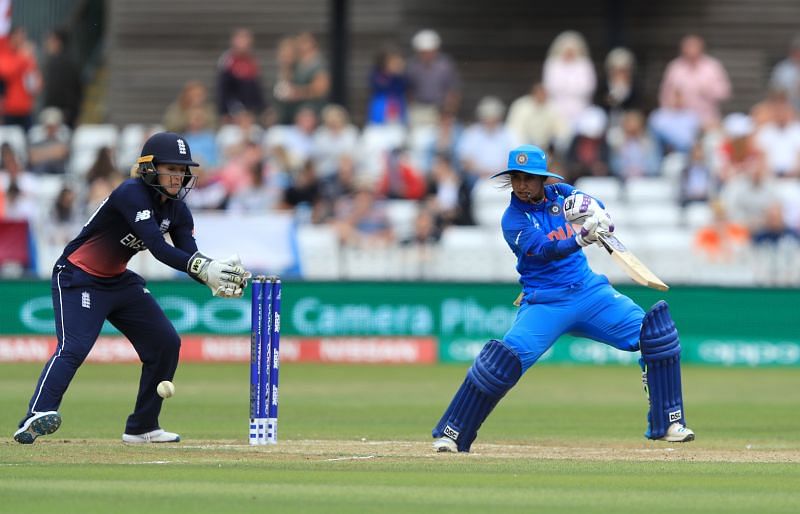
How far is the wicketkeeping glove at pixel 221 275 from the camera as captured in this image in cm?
927

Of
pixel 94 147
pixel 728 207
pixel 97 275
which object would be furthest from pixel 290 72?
pixel 97 275

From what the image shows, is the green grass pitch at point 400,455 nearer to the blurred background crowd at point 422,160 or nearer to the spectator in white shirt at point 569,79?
the blurred background crowd at point 422,160

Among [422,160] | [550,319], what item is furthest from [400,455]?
[422,160]

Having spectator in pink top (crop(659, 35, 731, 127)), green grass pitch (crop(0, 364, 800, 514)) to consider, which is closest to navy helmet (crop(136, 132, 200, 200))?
green grass pitch (crop(0, 364, 800, 514))

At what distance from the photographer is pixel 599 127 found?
19.7 metres

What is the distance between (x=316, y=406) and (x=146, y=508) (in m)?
6.31

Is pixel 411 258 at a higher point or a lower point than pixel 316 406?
higher

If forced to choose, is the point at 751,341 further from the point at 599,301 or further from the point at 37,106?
the point at 37,106

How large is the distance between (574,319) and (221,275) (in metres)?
2.21

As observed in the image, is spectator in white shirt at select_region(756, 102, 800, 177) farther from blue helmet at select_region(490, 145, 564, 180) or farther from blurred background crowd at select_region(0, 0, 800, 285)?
blue helmet at select_region(490, 145, 564, 180)

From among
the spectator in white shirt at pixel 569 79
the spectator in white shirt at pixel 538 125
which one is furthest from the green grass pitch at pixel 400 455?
the spectator in white shirt at pixel 569 79

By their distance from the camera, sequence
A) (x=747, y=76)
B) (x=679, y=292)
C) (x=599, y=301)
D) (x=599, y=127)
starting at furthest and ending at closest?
(x=747, y=76) → (x=599, y=127) → (x=679, y=292) → (x=599, y=301)

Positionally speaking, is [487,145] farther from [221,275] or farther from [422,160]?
[221,275]

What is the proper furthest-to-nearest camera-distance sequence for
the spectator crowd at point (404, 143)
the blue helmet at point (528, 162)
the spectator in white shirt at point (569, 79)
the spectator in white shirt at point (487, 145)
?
1. the spectator in white shirt at point (569, 79)
2. the spectator in white shirt at point (487, 145)
3. the spectator crowd at point (404, 143)
4. the blue helmet at point (528, 162)
